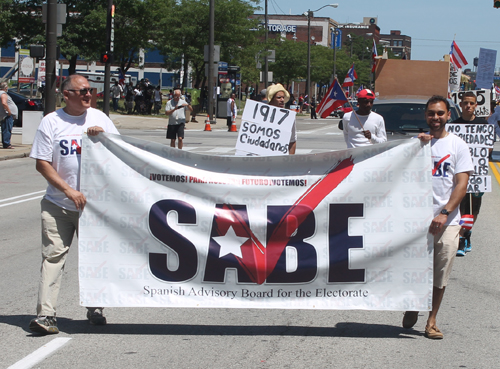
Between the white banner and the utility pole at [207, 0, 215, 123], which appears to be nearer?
the white banner

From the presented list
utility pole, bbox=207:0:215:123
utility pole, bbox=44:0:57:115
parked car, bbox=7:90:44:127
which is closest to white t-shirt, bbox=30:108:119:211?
utility pole, bbox=44:0:57:115

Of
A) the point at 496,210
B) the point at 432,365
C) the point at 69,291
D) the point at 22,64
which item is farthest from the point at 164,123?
the point at 432,365

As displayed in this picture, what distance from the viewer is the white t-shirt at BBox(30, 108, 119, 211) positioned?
5.17 m

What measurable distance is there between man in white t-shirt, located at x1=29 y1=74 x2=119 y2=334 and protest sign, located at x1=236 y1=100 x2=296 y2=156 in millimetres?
3455

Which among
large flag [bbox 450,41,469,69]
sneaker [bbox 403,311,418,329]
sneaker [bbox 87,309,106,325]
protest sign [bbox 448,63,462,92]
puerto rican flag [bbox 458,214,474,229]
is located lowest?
sneaker [bbox 87,309,106,325]

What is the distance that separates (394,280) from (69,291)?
304 centimetres

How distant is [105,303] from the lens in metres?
5.19

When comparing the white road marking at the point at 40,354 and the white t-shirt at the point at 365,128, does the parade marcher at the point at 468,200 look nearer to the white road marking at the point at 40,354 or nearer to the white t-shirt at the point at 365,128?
the white t-shirt at the point at 365,128

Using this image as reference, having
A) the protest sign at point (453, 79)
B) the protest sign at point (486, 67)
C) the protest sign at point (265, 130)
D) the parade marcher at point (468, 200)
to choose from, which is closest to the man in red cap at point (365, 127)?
the protest sign at point (265, 130)

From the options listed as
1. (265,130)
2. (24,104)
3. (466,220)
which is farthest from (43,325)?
(24,104)

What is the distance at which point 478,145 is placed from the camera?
8352 millimetres

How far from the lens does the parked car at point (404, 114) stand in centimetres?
1197

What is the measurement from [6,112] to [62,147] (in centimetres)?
1376

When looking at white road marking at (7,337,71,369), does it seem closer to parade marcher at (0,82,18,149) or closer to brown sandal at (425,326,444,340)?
brown sandal at (425,326,444,340)
